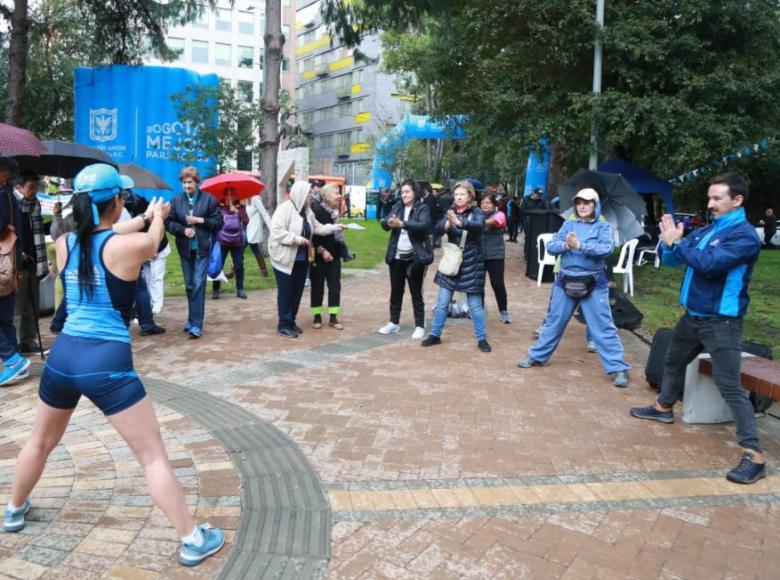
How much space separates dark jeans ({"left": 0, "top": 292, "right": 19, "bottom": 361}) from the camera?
5484mm

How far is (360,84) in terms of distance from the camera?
68.3m

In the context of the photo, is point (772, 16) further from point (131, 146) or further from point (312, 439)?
point (131, 146)

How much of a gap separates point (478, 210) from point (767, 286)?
933cm

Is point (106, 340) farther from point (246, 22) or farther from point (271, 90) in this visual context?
point (246, 22)

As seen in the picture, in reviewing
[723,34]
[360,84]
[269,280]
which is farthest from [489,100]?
[360,84]

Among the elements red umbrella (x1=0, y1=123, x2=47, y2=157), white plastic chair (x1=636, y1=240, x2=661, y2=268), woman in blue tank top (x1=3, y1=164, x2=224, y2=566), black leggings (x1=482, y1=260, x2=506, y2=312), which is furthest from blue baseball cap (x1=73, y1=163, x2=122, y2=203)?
white plastic chair (x1=636, y1=240, x2=661, y2=268)

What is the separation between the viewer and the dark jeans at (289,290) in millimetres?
7590

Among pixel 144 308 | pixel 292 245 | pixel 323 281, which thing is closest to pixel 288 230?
pixel 292 245

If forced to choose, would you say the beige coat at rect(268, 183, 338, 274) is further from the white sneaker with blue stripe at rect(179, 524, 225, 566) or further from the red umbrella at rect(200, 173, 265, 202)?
the white sneaker with blue stripe at rect(179, 524, 225, 566)

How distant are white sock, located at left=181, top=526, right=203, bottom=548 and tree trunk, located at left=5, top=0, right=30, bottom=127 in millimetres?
16118

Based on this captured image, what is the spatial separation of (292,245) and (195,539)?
190 inches

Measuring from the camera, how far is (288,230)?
24.7ft

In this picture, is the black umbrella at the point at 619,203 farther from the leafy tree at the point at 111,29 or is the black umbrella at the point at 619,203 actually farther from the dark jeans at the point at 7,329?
the leafy tree at the point at 111,29

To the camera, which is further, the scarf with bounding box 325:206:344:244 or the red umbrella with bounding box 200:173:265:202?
the red umbrella with bounding box 200:173:265:202
